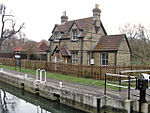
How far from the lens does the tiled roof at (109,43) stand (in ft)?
64.9

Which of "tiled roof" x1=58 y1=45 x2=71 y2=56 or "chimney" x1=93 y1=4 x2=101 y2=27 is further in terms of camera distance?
"chimney" x1=93 y1=4 x2=101 y2=27

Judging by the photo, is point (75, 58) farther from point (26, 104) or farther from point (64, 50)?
point (26, 104)

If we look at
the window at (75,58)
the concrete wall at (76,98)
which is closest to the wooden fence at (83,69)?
the window at (75,58)

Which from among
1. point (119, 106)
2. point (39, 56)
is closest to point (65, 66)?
point (119, 106)

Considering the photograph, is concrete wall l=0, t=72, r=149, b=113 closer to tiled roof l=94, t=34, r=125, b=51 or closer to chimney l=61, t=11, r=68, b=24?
tiled roof l=94, t=34, r=125, b=51

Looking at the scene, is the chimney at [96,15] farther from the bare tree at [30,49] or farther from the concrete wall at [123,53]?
the bare tree at [30,49]

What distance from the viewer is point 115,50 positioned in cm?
1925

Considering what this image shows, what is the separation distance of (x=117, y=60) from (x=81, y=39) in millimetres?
5396

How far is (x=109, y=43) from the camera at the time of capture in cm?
2069

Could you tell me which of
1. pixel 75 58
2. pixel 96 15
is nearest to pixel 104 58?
pixel 75 58

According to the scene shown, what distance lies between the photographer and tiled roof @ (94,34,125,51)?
19795 millimetres

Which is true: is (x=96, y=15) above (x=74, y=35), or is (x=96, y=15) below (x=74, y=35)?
above

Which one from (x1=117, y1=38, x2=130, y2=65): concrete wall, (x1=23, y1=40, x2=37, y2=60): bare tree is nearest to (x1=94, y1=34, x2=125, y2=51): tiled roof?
(x1=117, y1=38, x2=130, y2=65): concrete wall

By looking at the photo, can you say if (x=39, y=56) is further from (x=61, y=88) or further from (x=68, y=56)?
(x=61, y=88)
